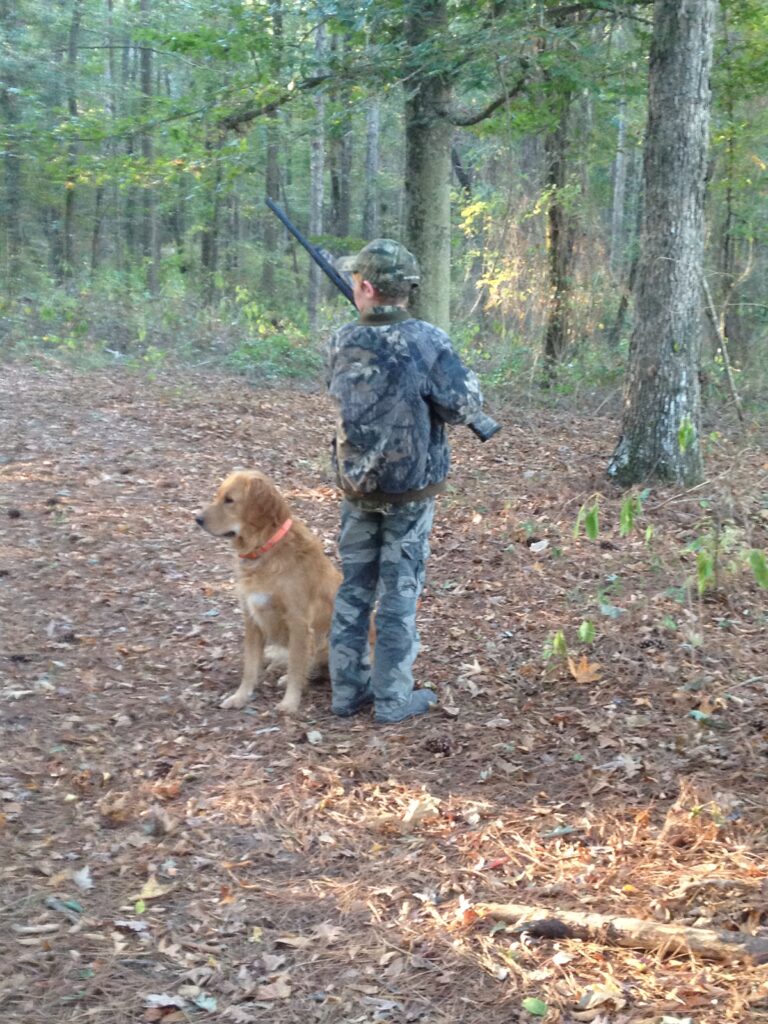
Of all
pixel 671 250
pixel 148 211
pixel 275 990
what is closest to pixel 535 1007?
pixel 275 990

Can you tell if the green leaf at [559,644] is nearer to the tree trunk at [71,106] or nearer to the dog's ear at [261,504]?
the dog's ear at [261,504]

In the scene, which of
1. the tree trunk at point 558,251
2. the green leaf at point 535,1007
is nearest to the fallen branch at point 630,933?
the green leaf at point 535,1007

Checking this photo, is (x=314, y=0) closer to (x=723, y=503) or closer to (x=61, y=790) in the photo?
(x=723, y=503)

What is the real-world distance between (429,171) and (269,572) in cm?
650

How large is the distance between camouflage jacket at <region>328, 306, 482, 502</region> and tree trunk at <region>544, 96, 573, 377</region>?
1009 cm

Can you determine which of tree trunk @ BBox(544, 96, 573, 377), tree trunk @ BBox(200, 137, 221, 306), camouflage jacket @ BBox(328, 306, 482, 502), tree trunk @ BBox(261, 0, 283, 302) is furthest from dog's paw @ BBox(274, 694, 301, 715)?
tree trunk @ BBox(200, 137, 221, 306)

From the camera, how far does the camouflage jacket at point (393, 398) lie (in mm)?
5008

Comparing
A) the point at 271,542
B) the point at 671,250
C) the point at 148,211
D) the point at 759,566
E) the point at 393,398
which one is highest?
the point at 148,211

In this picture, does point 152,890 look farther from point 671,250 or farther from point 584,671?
point 671,250

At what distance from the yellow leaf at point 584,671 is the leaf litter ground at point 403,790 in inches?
0.5

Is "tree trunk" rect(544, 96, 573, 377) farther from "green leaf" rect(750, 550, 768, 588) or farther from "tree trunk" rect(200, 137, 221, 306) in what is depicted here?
"green leaf" rect(750, 550, 768, 588)

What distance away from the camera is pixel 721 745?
482 cm

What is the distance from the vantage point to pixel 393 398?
500 centimetres

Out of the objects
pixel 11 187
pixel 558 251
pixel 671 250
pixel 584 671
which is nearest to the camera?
pixel 584 671
